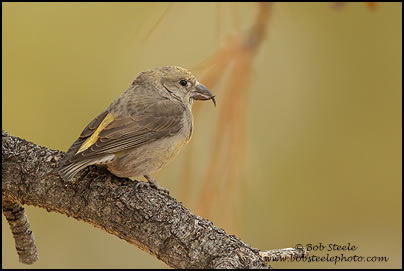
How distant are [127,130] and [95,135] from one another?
11 centimetres

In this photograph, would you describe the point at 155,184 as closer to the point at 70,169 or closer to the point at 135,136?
the point at 135,136

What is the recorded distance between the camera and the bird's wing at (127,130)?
5.62ft

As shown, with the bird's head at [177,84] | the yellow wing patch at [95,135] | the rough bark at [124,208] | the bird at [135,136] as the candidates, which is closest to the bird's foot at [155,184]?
the bird at [135,136]

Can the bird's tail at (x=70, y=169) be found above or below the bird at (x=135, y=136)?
below

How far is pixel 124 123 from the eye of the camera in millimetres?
1822

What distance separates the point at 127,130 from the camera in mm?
1812

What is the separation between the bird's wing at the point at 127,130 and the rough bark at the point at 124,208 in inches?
3.6

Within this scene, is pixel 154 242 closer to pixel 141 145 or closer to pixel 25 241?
pixel 141 145

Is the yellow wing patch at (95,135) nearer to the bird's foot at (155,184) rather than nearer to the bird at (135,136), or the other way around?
the bird at (135,136)

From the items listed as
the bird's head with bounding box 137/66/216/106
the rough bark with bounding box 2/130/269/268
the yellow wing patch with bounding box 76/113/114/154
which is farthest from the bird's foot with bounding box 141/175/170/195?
the bird's head with bounding box 137/66/216/106

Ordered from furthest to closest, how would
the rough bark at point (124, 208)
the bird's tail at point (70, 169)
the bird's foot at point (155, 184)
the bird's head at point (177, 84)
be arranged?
the bird's head at point (177, 84) → the bird's foot at point (155, 184) → the bird's tail at point (70, 169) → the rough bark at point (124, 208)

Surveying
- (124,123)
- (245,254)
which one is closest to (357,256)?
(245,254)

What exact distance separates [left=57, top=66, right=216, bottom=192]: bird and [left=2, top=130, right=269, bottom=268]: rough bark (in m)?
0.07

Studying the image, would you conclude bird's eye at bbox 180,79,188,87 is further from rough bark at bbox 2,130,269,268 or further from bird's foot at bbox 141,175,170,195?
rough bark at bbox 2,130,269,268
